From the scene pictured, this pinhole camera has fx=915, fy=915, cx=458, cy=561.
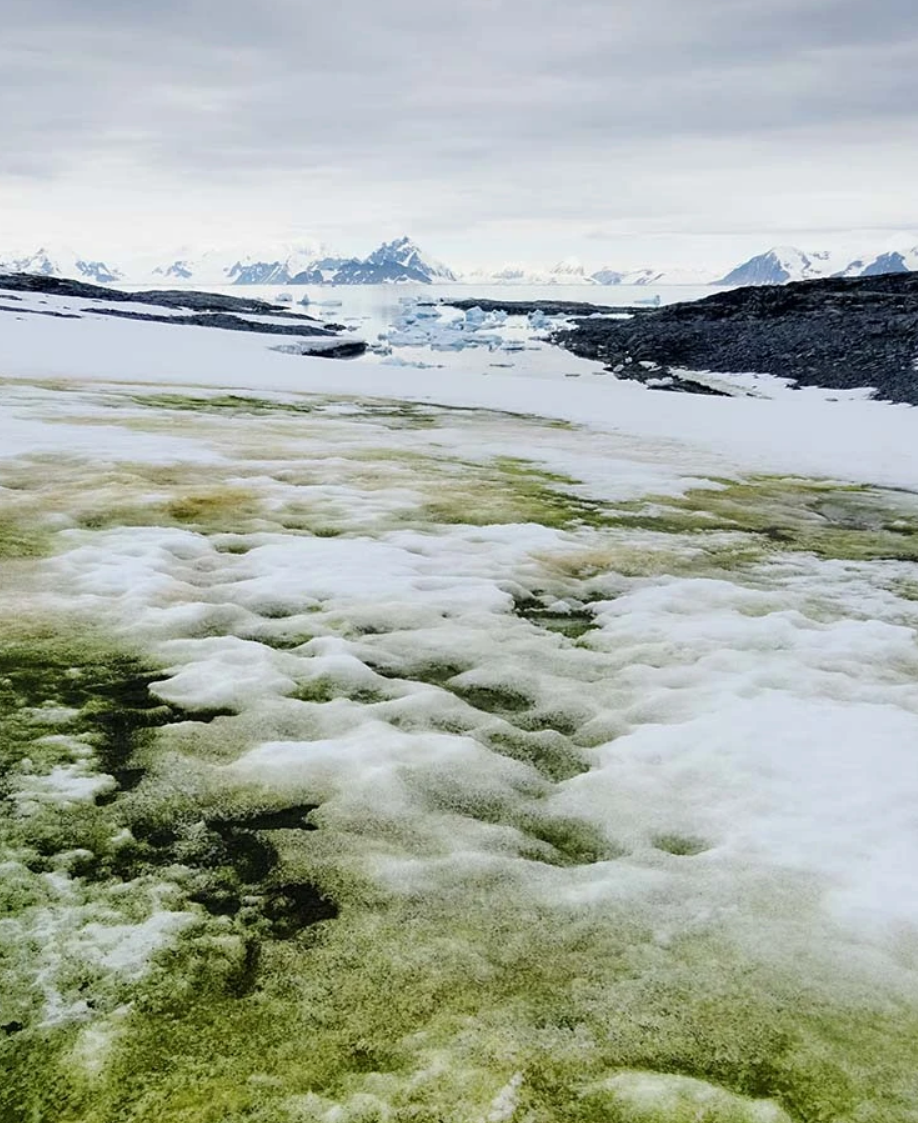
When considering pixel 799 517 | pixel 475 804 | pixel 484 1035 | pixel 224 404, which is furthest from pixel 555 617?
pixel 224 404

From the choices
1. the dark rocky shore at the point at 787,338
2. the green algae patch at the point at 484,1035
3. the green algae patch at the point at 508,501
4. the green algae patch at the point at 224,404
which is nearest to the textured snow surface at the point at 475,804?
the green algae patch at the point at 484,1035

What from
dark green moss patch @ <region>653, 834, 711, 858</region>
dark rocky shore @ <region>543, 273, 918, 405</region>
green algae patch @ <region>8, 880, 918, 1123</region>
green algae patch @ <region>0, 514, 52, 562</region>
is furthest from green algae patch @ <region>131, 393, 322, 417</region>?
dark rocky shore @ <region>543, 273, 918, 405</region>

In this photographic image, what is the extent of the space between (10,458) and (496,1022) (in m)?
9.17

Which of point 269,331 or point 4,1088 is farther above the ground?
point 269,331

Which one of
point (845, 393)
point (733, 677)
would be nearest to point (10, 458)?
point (733, 677)

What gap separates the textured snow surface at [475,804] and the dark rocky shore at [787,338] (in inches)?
895

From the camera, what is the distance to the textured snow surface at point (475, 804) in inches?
94.7

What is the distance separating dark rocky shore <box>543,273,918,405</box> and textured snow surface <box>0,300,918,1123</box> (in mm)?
22741

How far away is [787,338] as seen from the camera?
38344 millimetres

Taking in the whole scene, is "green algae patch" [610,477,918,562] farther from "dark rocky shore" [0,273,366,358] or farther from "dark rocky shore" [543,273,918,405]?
"dark rocky shore" [0,273,366,358]

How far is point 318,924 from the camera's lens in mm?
2906

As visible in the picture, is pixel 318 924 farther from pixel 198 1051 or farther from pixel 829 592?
pixel 829 592

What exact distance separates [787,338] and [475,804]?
127 feet

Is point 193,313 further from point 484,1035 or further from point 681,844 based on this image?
point 484,1035
